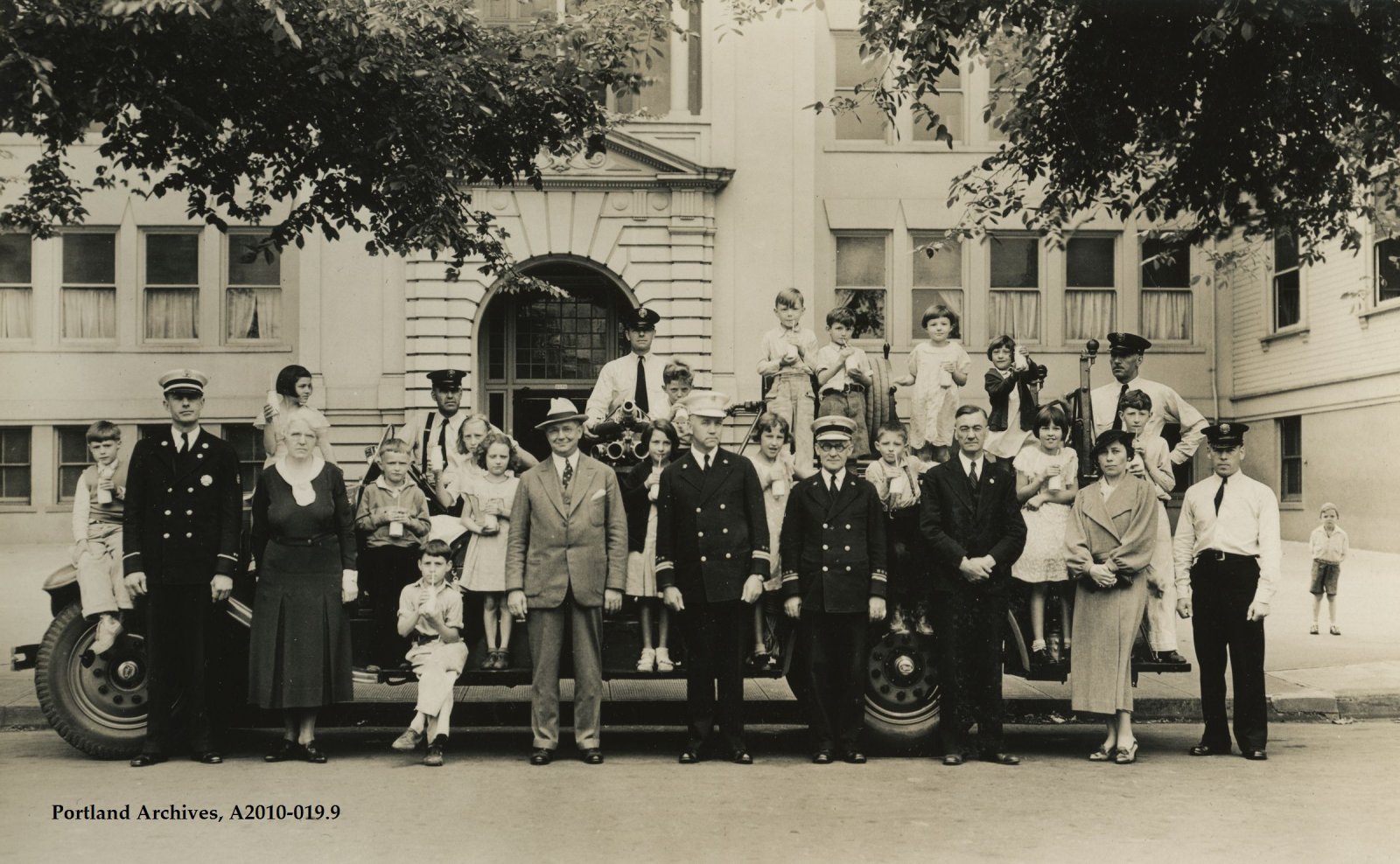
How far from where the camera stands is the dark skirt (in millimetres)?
7789

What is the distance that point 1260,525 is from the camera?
8.39 meters

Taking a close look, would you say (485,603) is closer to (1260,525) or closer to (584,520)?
(584,520)

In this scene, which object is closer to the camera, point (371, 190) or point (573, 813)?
point (573, 813)

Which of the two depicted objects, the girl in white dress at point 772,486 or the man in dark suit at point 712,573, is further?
the girl in white dress at point 772,486

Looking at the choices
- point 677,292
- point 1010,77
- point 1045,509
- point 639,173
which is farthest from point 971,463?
point 639,173

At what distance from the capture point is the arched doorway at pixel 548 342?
23453mm

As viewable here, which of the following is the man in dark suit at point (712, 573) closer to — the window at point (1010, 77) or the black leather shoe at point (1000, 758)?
the black leather shoe at point (1000, 758)

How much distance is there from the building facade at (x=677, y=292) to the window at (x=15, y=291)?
46 mm

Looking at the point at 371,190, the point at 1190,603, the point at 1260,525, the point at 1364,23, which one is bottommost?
the point at 1190,603

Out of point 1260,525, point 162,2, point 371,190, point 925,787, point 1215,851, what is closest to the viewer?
point 1215,851

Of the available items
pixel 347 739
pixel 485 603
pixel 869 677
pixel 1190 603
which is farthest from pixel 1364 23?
pixel 347 739

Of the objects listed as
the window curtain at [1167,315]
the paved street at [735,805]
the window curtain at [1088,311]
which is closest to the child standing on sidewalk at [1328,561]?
the paved street at [735,805]

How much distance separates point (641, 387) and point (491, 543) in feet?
7.39

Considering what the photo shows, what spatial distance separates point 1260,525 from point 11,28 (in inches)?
323
